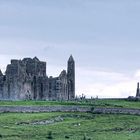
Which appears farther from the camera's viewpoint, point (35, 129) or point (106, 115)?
point (106, 115)

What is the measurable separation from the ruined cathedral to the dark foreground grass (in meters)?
31.3

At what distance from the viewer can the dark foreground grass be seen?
9956cm

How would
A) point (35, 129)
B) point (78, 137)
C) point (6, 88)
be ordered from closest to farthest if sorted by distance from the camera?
point (78, 137)
point (35, 129)
point (6, 88)

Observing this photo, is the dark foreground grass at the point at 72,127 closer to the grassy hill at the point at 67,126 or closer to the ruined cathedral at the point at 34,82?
the grassy hill at the point at 67,126

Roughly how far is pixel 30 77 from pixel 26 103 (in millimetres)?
28975

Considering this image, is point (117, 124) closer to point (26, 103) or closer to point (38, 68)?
point (26, 103)

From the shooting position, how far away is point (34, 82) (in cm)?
16362

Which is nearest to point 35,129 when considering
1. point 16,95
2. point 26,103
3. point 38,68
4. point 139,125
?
point 139,125

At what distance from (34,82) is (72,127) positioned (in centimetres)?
A: 5412

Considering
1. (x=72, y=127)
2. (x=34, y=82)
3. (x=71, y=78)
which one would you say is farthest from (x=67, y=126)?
(x=71, y=78)

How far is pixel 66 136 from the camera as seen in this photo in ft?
325

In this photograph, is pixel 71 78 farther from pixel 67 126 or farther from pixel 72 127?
pixel 72 127

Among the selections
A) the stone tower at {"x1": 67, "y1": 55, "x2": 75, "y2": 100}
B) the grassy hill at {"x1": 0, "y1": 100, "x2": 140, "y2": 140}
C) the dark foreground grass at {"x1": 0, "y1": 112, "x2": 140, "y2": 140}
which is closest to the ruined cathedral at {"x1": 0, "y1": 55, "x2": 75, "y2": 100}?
the stone tower at {"x1": 67, "y1": 55, "x2": 75, "y2": 100}

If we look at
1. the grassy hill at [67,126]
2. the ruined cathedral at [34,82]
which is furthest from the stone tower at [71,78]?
the grassy hill at [67,126]
